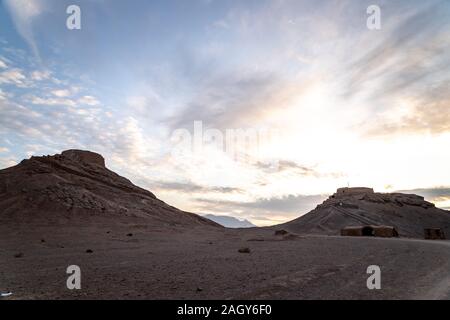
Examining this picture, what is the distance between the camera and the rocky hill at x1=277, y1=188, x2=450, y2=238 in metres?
72.7

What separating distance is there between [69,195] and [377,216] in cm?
6836

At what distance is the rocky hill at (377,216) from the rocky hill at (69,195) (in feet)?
107

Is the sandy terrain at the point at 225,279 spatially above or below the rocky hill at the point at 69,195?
below

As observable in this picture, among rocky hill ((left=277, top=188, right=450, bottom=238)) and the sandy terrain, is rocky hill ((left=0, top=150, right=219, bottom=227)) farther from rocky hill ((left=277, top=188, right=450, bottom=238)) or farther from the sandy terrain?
rocky hill ((left=277, top=188, right=450, bottom=238))

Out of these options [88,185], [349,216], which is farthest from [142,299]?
[349,216]

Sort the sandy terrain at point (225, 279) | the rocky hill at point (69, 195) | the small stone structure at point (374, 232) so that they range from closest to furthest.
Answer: the sandy terrain at point (225, 279), the rocky hill at point (69, 195), the small stone structure at point (374, 232)

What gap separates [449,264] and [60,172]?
5475cm

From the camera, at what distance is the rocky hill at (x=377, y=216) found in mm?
72688

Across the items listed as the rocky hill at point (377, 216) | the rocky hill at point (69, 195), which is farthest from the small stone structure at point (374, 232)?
the rocky hill at point (69, 195)

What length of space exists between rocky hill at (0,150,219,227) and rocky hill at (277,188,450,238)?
107ft

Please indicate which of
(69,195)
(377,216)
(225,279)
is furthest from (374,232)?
(69,195)

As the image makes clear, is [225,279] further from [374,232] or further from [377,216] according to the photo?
[377,216]

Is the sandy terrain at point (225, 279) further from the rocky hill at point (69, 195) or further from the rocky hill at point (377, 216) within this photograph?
the rocky hill at point (377, 216)

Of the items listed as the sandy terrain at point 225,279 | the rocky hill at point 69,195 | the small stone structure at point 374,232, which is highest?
the rocky hill at point 69,195
